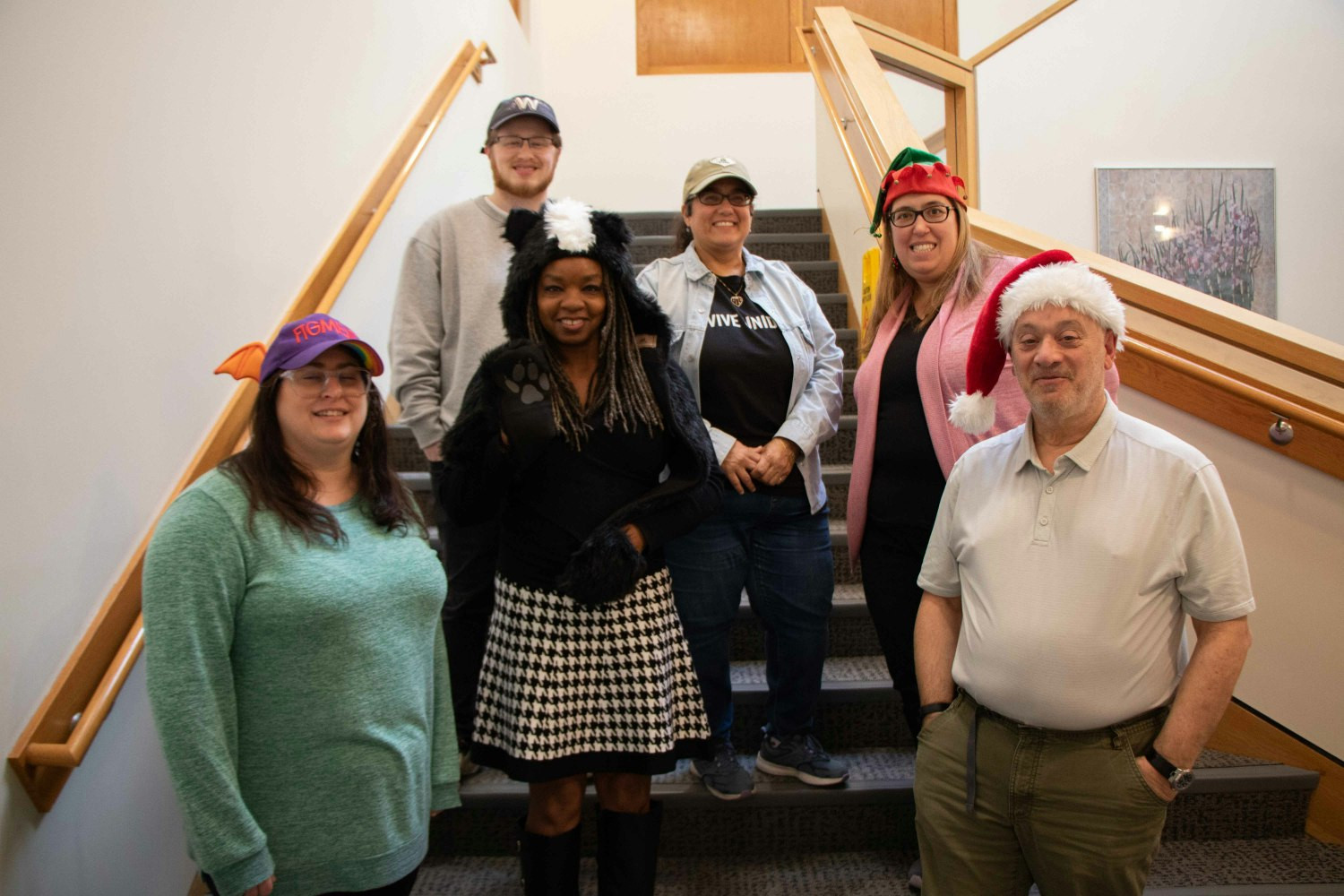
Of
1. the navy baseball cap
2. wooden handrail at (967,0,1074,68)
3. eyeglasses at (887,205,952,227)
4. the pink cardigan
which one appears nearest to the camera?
the pink cardigan

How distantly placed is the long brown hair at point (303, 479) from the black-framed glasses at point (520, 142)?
2.83ft

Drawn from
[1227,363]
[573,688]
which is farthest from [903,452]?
[1227,363]

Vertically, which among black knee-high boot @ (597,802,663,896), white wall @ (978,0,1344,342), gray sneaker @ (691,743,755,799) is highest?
white wall @ (978,0,1344,342)

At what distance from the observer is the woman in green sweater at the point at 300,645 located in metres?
1.10

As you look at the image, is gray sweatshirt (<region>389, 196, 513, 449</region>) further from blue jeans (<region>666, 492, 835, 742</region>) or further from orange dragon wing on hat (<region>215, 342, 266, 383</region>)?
blue jeans (<region>666, 492, 835, 742</region>)

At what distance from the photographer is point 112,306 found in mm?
1634

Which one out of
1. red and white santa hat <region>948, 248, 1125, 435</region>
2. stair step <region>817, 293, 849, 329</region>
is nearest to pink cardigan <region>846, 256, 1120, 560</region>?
red and white santa hat <region>948, 248, 1125, 435</region>

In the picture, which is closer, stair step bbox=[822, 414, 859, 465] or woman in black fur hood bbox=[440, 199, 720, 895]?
woman in black fur hood bbox=[440, 199, 720, 895]

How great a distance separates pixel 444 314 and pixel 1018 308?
123 centimetres

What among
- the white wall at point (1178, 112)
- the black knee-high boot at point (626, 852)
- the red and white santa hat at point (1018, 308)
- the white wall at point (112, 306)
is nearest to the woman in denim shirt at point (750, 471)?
the black knee-high boot at point (626, 852)

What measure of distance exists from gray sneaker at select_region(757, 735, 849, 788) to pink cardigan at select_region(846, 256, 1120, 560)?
60cm

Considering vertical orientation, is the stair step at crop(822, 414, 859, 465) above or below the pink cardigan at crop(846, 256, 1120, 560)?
below

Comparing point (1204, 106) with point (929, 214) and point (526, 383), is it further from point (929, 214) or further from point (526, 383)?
point (526, 383)

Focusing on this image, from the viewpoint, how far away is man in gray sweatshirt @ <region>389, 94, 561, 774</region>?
1907 mm
